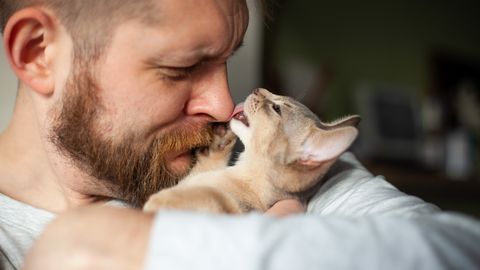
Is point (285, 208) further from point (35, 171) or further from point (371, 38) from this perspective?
point (371, 38)

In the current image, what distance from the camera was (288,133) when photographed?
135cm

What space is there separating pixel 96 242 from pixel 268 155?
70 centimetres

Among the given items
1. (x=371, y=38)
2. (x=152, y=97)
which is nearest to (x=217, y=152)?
(x=152, y=97)

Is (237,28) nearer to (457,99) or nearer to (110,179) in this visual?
(110,179)

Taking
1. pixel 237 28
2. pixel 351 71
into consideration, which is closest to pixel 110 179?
pixel 237 28

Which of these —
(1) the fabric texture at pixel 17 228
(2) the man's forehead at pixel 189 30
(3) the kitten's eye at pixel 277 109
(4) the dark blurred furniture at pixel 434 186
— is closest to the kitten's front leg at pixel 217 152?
(3) the kitten's eye at pixel 277 109

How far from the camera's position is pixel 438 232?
2.25 feet

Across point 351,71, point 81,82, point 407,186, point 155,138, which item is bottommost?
point 407,186

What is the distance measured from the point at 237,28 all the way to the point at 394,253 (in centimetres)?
74

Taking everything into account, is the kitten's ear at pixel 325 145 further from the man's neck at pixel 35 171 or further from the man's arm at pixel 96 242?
the man's arm at pixel 96 242

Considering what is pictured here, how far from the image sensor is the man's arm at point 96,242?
658 millimetres

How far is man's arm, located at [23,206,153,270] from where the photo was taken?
2.16 feet

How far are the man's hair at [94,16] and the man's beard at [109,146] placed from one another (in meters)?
0.07

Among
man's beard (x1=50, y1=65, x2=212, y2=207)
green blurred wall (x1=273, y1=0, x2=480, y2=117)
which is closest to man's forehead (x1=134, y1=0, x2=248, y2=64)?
man's beard (x1=50, y1=65, x2=212, y2=207)
